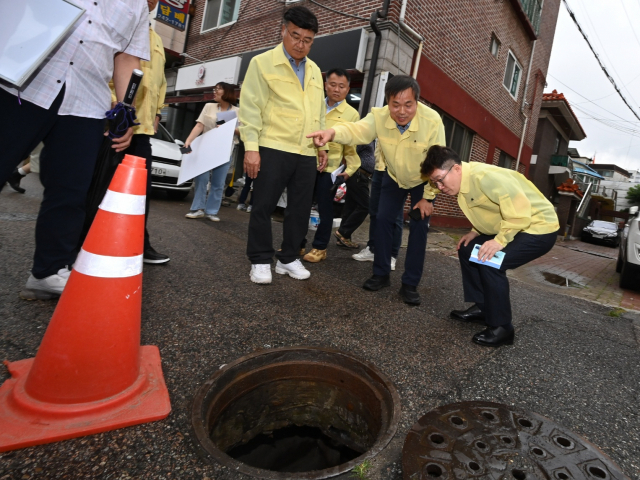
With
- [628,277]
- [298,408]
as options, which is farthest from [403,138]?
[628,277]

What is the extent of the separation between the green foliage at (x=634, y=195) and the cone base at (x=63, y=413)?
60962 mm

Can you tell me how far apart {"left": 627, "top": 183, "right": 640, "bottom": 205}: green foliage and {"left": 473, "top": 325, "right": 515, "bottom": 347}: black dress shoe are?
59.0 m

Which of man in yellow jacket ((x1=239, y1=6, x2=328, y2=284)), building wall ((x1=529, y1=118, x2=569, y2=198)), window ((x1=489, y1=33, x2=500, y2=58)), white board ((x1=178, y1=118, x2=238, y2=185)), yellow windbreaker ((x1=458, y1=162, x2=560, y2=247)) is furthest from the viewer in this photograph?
building wall ((x1=529, y1=118, x2=569, y2=198))

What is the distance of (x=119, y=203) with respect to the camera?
1.44 meters

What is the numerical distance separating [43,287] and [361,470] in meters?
1.97

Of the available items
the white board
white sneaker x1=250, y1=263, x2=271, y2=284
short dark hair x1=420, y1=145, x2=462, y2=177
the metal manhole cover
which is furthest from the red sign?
the metal manhole cover

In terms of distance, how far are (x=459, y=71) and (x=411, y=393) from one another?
10087 mm

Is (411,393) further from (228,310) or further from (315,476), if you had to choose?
(228,310)

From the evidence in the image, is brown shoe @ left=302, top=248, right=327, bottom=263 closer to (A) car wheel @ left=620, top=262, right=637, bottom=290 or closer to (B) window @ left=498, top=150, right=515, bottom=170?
(A) car wheel @ left=620, top=262, right=637, bottom=290

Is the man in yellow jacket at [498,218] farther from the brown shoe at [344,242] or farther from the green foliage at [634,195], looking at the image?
the green foliage at [634,195]

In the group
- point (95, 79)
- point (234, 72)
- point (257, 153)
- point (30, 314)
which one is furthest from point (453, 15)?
point (30, 314)

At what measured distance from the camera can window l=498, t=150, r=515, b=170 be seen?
13467 millimetres

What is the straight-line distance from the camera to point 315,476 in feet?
4.07

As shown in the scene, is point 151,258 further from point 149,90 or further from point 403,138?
point 403,138
